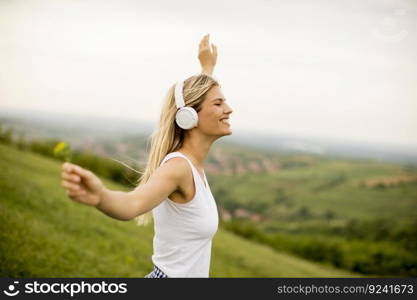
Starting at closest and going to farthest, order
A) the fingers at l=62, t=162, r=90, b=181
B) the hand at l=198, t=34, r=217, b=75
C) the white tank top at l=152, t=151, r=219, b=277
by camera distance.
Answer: the fingers at l=62, t=162, r=90, b=181 → the white tank top at l=152, t=151, r=219, b=277 → the hand at l=198, t=34, r=217, b=75

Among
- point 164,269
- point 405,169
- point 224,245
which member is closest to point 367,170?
point 405,169

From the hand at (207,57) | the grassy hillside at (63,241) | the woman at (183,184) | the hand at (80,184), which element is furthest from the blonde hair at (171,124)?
the grassy hillside at (63,241)

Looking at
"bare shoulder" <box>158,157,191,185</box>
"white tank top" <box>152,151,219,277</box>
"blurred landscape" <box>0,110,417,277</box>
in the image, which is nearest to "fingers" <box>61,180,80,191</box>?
"bare shoulder" <box>158,157,191,185</box>

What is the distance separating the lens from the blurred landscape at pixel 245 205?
5.29 metres

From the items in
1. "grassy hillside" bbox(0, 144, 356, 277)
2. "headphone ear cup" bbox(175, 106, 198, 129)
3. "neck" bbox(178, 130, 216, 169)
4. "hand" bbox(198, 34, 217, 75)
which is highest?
"hand" bbox(198, 34, 217, 75)

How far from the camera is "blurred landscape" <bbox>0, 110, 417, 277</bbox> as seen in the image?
5.29 meters

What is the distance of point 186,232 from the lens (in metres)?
2.19

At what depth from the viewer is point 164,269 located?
2270mm

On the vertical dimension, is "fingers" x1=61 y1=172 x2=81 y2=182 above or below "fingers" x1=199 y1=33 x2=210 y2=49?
below

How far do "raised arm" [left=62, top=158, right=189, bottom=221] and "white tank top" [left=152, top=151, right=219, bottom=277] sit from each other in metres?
0.12

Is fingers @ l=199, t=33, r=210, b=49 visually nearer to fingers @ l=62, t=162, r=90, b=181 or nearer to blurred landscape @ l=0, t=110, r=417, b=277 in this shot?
blurred landscape @ l=0, t=110, r=417, b=277

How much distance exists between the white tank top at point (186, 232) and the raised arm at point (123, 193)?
0.40 feet

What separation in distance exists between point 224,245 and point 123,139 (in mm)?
8989

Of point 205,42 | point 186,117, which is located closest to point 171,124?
point 186,117
